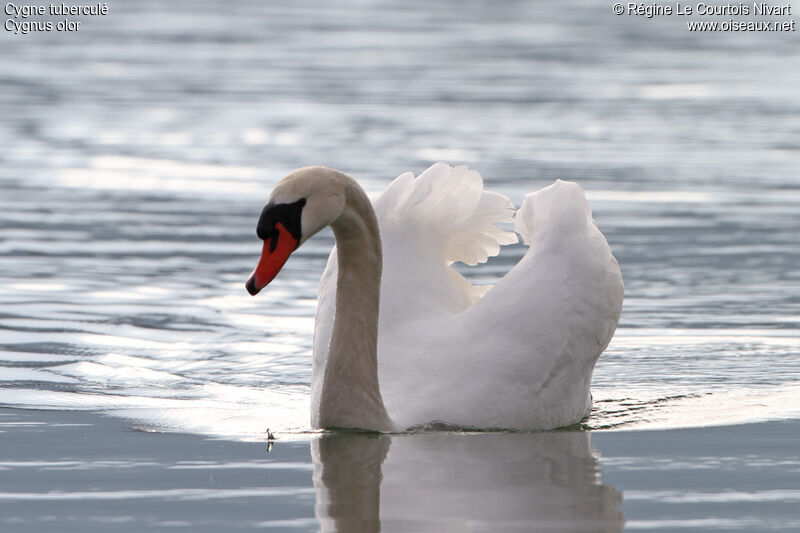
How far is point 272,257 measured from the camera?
729 cm

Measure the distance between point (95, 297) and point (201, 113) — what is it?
392 inches

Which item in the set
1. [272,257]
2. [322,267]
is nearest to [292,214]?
Answer: [272,257]

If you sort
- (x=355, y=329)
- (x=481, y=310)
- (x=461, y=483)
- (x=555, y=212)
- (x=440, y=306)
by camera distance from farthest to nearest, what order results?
(x=440, y=306), (x=555, y=212), (x=481, y=310), (x=355, y=329), (x=461, y=483)

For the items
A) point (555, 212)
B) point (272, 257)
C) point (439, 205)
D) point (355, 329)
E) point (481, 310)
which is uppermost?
point (439, 205)

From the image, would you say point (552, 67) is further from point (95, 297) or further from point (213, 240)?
point (95, 297)

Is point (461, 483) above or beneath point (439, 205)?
beneath

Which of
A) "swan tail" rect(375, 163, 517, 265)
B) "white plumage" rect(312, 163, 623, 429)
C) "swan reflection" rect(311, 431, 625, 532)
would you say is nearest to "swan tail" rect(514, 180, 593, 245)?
"white plumage" rect(312, 163, 623, 429)

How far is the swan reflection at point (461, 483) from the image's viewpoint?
244 inches

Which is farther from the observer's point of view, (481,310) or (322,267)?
(322,267)

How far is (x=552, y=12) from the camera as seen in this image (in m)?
37.1

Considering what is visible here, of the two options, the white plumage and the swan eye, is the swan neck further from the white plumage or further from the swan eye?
the swan eye

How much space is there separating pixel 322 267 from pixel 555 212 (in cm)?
429

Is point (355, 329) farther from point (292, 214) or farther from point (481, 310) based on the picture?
point (292, 214)

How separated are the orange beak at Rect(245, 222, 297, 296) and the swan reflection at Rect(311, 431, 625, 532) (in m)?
0.82
